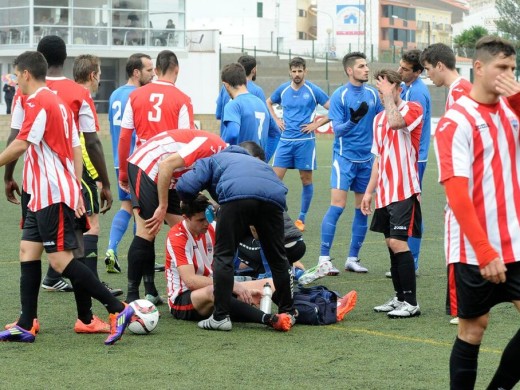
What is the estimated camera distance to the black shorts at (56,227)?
695 centimetres

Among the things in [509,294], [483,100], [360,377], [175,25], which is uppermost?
[175,25]

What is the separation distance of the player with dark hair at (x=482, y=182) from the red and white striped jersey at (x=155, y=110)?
4.03 m

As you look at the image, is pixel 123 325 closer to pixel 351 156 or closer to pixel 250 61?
pixel 351 156

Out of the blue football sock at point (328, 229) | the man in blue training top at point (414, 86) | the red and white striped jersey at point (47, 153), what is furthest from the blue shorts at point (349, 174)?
the red and white striped jersey at point (47, 153)

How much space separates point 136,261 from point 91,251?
2.64 feet

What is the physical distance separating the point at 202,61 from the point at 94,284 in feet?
155

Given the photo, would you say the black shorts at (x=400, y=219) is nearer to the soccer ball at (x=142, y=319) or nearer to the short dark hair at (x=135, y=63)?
the soccer ball at (x=142, y=319)

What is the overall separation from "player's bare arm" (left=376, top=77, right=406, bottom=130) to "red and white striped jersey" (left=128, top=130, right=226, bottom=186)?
4.27 feet

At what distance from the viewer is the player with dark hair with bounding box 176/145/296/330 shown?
7.12 m

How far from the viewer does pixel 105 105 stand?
1916 inches

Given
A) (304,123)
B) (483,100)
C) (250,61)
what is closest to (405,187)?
(483,100)

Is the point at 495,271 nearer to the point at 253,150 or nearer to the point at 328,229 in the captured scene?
the point at 253,150

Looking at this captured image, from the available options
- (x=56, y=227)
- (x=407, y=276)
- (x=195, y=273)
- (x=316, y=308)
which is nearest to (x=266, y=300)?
(x=316, y=308)

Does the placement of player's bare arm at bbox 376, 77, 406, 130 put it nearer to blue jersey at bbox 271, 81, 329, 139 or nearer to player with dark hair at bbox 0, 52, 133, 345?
player with dark hair at bbox 0, 52, 133, 345
